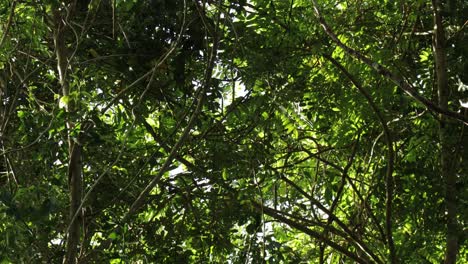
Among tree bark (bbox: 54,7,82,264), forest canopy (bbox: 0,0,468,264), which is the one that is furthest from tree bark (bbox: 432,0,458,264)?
tree bark (bbox: 54,7,82,264)

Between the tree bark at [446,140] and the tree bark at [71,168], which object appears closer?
the tree bark at [71,168]

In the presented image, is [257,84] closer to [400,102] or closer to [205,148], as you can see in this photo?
[205,148]

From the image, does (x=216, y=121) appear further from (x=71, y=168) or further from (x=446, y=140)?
(x=446, y=140)

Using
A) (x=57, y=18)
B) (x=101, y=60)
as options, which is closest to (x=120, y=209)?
(x=101, y=60)

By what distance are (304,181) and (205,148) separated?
132 cm

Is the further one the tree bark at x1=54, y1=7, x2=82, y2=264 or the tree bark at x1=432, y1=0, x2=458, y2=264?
the tree bark at x1=432, y1=0, x2=458, y2=264

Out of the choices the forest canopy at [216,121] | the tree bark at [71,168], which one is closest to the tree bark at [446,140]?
the forest canopy at [216,121]

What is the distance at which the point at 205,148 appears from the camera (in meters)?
4.09

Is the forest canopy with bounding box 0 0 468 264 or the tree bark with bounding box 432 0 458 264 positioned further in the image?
→ the tree bark with bounding box 432 0 458 264

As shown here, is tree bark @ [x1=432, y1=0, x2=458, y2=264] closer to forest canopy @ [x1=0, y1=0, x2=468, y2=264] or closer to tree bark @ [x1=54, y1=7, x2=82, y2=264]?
forest canopy @ [x1=0, y1=0, x2=468, y2=264]

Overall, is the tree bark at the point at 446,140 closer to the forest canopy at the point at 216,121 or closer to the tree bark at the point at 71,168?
the forest canopy at the point at 216,121

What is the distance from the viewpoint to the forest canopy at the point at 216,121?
10.6ft

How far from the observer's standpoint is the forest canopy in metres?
3.23

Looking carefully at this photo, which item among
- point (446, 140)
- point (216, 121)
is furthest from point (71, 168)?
point (446, 140)
